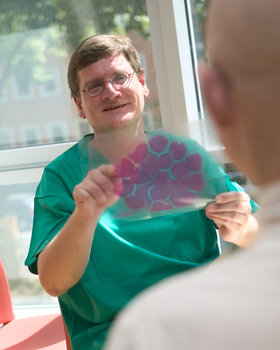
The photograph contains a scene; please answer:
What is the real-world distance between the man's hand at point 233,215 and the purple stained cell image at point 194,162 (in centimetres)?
8

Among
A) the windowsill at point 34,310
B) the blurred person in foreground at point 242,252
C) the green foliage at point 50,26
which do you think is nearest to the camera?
the blurred person in foreground at point 242,252

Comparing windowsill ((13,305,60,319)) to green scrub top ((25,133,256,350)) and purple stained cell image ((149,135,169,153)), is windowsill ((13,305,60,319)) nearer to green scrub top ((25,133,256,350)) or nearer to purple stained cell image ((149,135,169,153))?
green scrub top ((25,133,256,350))

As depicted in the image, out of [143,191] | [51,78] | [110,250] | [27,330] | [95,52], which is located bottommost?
[27,330]

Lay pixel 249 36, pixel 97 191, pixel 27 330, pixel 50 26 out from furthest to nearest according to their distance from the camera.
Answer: pixel 50 26, pixel 27 330, pixel 97 191, pixel 249 36

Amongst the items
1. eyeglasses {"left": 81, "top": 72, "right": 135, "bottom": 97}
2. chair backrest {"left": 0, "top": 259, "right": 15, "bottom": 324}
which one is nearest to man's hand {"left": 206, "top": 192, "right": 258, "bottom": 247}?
eyeglasses {"left": 81, "top": 72, "right": 135, "bottom": 97}

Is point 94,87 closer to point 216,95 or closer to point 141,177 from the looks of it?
point 141,177

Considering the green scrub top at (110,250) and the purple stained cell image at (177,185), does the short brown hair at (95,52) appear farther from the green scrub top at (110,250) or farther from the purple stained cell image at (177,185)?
the purple stained cell image at (177,185)

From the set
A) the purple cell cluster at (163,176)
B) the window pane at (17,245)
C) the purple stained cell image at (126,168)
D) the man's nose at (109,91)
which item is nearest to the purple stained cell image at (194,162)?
the purple cell cluster at (163,176)

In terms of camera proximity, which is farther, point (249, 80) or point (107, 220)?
point (107, 220)

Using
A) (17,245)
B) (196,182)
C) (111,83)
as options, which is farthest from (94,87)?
(17,245)

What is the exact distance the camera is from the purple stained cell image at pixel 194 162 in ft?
4.02

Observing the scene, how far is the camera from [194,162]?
4.03ft

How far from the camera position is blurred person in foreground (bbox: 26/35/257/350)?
1.20m

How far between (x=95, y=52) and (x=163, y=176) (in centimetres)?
40
